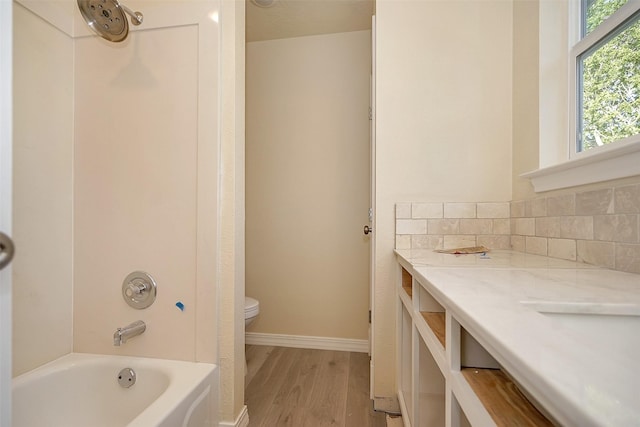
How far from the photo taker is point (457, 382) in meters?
0.57

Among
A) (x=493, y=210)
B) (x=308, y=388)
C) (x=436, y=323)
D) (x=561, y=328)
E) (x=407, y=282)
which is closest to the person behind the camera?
(x=561, y=328)

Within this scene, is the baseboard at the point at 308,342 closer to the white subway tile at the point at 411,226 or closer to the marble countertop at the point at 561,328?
the white subway tile at the point at 411,226

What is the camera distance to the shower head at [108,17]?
1.13 m

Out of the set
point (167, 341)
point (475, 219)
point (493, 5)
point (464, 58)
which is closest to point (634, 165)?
point (475, 219)

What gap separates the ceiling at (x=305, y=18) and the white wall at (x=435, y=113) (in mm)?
565

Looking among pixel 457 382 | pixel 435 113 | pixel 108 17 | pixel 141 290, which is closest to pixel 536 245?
pixel 435 113

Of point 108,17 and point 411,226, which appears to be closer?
point 108,17

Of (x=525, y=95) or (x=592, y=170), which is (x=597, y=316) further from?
(x=525, y=95)

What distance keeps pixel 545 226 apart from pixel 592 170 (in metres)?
0.33

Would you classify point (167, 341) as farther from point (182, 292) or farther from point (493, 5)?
point (493, 5)

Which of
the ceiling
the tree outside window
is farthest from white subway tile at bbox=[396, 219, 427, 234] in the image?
the ceiling

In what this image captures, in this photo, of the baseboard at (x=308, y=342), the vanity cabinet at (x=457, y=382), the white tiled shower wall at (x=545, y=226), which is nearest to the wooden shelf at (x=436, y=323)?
the vanity cabinet at (x=457, y=382)

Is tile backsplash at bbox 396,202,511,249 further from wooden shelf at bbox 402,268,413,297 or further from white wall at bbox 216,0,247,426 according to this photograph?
white wall at bbox 216,0,247,426

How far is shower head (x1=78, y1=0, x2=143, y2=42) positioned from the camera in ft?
3.70
